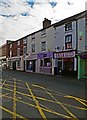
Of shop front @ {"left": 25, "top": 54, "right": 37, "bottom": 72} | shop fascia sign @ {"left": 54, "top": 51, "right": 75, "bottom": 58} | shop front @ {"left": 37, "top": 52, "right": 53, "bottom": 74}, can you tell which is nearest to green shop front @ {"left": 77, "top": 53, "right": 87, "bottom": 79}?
shop fascia sign @ {"left": 54, "top": 51, "right": 75, "bottom": 58}

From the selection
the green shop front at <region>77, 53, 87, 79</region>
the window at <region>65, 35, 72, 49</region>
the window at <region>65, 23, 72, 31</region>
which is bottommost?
the green shop front at <region>77, 53, 87, 79</region>

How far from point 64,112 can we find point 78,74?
18.8 meters

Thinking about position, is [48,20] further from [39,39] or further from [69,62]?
[69,62]

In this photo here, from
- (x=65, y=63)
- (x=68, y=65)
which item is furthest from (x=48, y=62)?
(x=68, y=65)

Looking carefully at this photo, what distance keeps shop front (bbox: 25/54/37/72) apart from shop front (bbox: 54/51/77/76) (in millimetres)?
7848

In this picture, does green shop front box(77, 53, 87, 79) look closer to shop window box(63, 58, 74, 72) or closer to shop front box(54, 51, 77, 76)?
shop front box(54, 51, 77, 76)

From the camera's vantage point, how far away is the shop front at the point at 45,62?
3494 cm

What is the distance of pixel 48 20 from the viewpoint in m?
41.3

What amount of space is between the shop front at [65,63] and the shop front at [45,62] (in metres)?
1.79

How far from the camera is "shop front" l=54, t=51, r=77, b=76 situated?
29.0 metres

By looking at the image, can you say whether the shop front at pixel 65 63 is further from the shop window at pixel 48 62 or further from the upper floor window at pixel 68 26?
the upper floor window at pixel 68 26

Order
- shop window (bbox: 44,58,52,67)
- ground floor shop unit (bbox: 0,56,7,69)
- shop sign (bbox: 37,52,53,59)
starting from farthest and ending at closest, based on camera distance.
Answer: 1. ground floor shop unit (bbox: 0,56,7,69)
2. shop window (bbox: 44,58,52,67)
3. shop sign (bbox: 37,52,53,59)

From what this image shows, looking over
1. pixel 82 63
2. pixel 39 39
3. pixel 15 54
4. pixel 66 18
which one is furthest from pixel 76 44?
pixel 15 54

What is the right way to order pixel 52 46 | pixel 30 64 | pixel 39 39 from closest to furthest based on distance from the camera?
pixel 52 46 < pixel 39 39 < pixel 30 64
